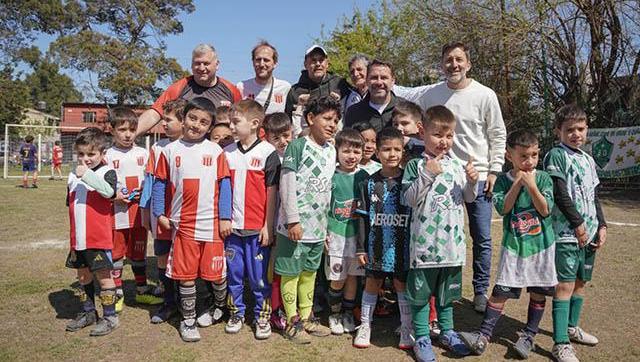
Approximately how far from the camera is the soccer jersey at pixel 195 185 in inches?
148

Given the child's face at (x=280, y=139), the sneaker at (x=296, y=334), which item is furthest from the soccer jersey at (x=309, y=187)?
the sneaker at (x=296, y=334)

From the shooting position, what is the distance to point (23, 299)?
15.0 ft

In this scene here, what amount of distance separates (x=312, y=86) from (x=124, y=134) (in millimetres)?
1889

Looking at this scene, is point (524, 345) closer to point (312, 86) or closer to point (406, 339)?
point (406, 339)

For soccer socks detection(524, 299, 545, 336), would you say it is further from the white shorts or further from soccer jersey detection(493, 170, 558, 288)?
the white shorts

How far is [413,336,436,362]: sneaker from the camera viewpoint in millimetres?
3299

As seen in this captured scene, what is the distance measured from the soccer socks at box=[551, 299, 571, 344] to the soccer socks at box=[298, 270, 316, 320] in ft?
5.98

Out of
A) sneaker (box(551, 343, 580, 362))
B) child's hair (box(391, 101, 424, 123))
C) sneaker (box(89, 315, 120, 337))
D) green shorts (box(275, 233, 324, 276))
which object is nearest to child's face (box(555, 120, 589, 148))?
child's hair (box(391, 101, 424, 123))

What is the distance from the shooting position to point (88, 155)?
3.88 m

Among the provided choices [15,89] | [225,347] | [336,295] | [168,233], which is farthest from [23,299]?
[15,89]

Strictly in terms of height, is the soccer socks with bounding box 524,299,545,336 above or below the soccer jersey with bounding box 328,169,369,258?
below

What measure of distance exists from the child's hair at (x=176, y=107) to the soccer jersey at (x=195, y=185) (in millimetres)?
501

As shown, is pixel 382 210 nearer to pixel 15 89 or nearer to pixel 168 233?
pixel 168 233

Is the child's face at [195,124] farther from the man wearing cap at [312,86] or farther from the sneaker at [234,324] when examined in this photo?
the sneaker at [234,324]
